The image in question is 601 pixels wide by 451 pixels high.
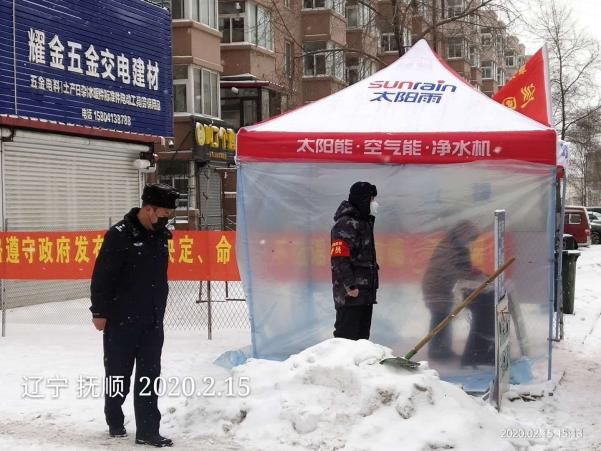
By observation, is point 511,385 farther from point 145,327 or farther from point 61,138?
point 61,138

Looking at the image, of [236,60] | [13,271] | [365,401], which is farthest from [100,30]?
[236,60]

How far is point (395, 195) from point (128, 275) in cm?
359

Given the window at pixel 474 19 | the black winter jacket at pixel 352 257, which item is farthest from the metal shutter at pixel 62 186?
the window at pixel 474 19

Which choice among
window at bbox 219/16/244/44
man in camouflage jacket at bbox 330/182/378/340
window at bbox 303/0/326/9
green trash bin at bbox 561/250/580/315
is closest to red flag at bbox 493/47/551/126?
green trash bin at bbox 561/250/580/315

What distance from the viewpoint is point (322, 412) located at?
5887 millimetres

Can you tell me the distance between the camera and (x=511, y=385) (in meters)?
7.87

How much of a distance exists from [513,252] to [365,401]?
3.10m

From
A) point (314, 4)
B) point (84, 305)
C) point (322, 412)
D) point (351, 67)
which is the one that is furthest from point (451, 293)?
point (351, 67)

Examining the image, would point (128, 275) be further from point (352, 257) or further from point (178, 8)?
point (178, 8)

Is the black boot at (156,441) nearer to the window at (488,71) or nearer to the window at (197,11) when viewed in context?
the window at (197,11)

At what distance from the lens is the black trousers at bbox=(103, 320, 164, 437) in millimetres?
5838

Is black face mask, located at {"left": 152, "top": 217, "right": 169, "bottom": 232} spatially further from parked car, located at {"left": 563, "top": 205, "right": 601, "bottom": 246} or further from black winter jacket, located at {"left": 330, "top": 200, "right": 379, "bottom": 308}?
parked car, located at {"left": 563, "top": 205, "right": 601, "bottom": 246}

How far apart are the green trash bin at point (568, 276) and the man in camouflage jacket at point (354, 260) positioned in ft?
16.8

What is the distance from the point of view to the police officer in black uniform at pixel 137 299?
5.73 m
